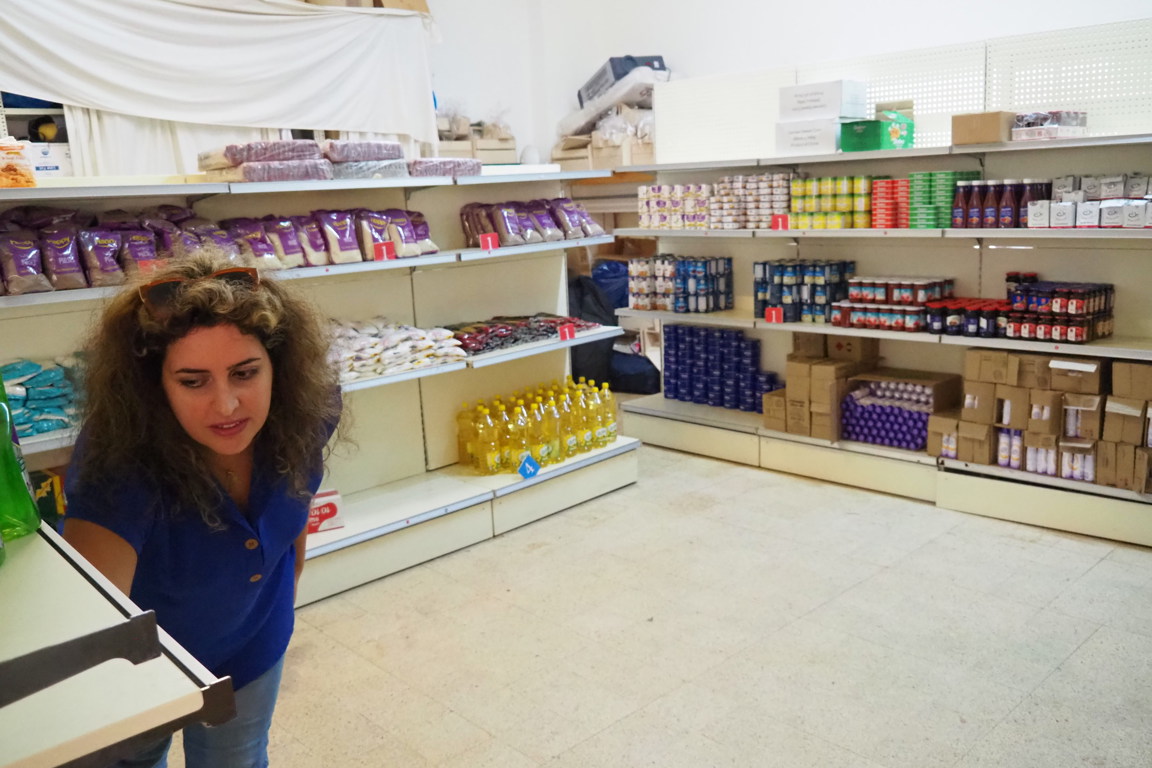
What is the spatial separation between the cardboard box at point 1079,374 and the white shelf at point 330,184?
2.97 m

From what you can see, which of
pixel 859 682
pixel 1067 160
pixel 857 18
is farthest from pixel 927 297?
pixel 857 18

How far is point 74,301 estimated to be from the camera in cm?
367

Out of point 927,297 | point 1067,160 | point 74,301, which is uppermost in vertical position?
point 1067,160

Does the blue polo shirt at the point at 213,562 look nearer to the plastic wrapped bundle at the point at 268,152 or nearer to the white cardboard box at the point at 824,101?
the plastic wrapped bundle at the point at 268,152

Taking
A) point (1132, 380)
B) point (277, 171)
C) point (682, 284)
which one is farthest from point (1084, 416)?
point (277, 171)

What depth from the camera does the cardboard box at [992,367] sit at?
4.43 meters

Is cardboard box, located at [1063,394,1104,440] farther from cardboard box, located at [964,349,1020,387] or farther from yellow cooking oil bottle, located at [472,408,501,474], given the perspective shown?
yellow cooking oil bottle, located at [472,408,501,474]

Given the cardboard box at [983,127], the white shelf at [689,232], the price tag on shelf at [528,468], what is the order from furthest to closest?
the white shelf at [689,232]
the price tag on shelf at [528,468]
the cardboard box at [983,127]

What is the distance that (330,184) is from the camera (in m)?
3.96

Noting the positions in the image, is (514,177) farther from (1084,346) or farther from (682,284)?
(1084,346)

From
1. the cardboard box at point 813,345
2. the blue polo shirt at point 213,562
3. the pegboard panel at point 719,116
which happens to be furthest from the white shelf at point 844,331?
the blue polo shirt at point 213,562

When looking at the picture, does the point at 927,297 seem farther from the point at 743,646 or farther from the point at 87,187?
the point at 87,187

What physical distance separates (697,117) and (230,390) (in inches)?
199

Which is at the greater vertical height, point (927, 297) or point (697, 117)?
point (697, 117)
